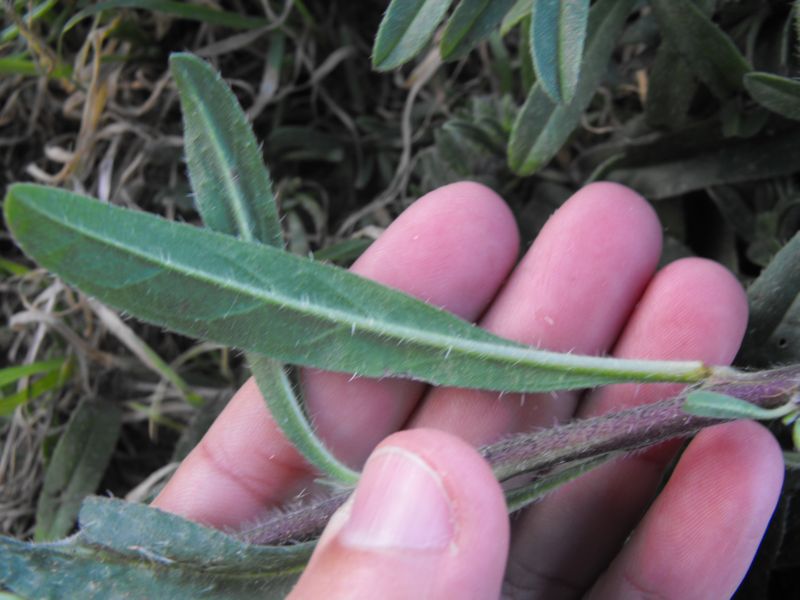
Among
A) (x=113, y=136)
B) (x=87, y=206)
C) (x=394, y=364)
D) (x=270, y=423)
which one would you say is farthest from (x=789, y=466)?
(x=113, y=136)

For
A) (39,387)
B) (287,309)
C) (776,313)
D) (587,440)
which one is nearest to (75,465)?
(39,387)

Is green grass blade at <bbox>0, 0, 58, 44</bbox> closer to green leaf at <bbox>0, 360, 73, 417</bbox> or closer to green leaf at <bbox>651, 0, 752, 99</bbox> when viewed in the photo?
green leaf at <bbox>0, 360, 73, 417</bbox>

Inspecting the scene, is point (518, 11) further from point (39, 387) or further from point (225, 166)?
point (39, 387)

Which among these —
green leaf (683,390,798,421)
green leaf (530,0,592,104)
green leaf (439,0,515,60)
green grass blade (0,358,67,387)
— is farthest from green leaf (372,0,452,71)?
green grass blade (0,358,67,387)

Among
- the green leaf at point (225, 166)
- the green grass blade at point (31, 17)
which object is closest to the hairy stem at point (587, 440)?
the green leaf at point (225, 166)

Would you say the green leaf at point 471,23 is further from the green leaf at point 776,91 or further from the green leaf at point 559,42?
the green leaf at point 776,91

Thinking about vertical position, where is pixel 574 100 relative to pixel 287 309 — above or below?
above

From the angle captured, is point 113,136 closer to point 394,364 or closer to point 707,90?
point 394,364
